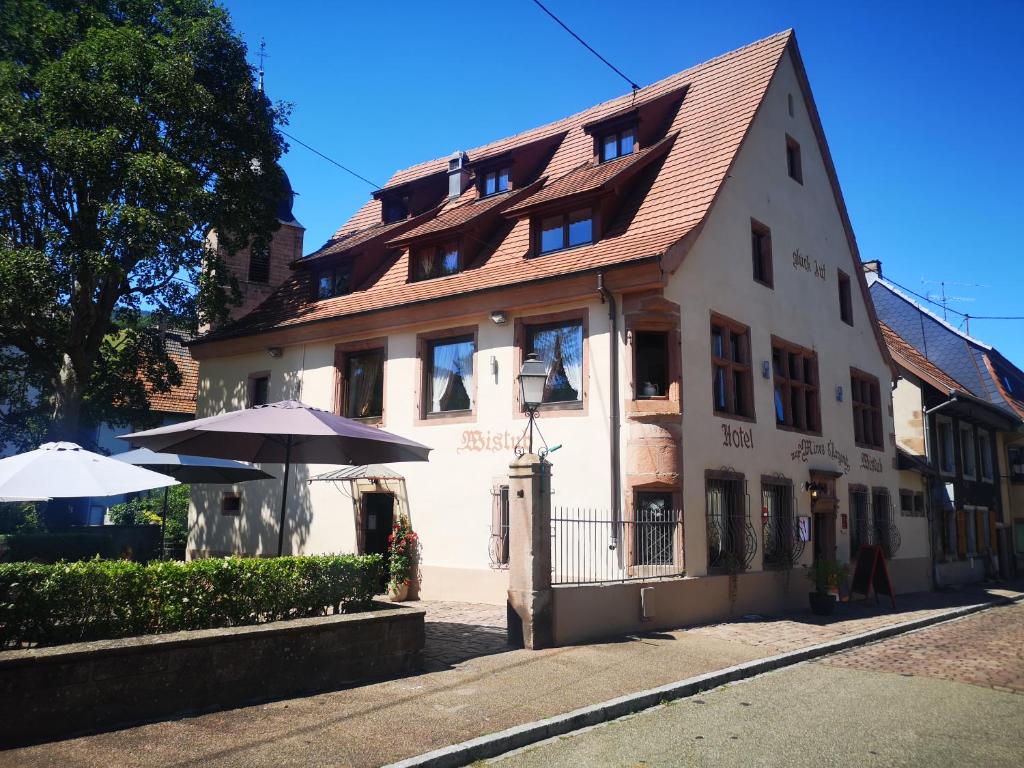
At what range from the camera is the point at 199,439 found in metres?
10.1

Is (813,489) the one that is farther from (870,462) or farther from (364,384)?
(364,384)

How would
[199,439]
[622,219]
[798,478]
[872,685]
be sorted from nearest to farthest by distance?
[872,685], [199,439], [622,219], [798,478]

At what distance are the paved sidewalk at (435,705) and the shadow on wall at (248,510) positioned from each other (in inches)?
270

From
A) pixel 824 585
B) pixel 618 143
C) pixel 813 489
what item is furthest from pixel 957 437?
pixel 618 143

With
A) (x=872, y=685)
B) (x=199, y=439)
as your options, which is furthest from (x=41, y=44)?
(x=872, y=685)

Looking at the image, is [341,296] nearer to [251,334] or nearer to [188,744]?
Answer: [251,334]

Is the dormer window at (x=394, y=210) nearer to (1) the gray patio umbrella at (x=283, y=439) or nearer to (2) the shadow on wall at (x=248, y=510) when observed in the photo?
(2) the shadow on wall at (x=248, y=510)

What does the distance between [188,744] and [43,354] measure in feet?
52.6

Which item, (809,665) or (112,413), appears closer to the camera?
(809,665)

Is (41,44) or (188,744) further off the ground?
(41,44)

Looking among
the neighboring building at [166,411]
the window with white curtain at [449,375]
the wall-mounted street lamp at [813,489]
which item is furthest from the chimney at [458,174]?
the neighboring building at [166,411]

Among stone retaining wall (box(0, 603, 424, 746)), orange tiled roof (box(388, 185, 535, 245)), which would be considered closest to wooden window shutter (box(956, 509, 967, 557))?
orange tiled roof (box(388, 185, 535, 245))

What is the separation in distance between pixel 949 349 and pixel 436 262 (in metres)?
23.2

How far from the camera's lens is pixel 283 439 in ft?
35.0
